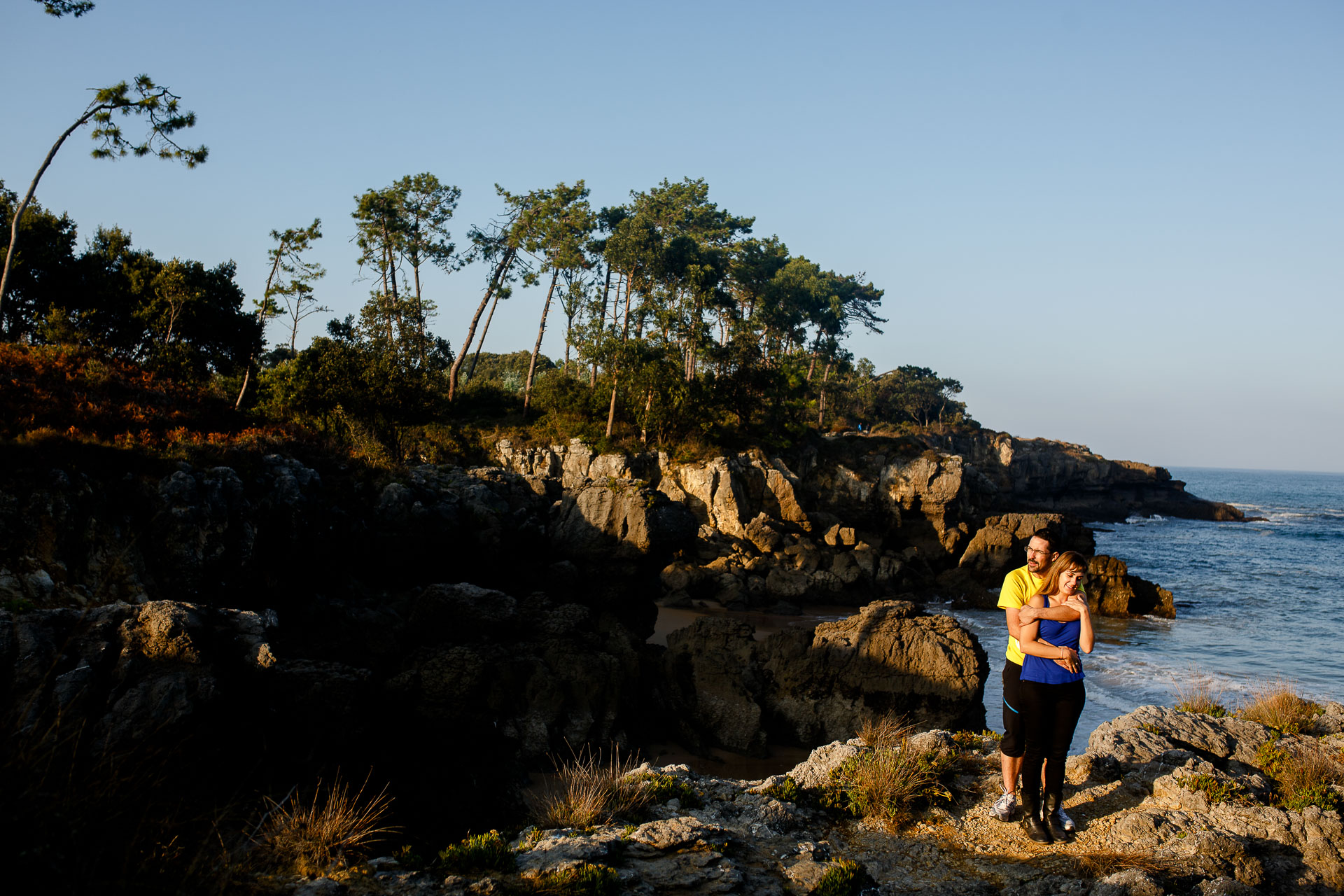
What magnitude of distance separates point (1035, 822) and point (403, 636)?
11505 millimetres

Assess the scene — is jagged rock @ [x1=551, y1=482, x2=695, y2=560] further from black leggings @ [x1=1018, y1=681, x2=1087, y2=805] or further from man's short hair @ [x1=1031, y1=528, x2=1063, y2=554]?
man's short hair @ [x1=1031, y1=528, x2=1063, y2=554]

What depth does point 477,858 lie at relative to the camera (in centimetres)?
525

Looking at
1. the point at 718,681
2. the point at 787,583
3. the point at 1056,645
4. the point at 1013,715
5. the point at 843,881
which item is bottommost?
the point at 787,583

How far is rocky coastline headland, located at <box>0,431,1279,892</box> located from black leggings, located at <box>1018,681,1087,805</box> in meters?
5.65

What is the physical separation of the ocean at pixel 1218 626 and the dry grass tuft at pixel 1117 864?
30.7 feet

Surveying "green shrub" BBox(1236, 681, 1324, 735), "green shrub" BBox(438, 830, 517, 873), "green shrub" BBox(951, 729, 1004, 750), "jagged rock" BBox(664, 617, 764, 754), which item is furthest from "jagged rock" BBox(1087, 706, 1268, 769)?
"jagged rock" BBox(664, 617, 764, 754)

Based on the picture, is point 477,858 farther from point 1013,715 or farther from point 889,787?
point 1013,715

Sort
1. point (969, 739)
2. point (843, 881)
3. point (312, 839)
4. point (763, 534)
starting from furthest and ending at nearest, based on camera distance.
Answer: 1. point (763, 534)
2. point (969, 739)
3. point (843, 881)
4. point (312, 839)

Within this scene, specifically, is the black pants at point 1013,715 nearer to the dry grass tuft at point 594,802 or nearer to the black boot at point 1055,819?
the black boot at point 1055,819

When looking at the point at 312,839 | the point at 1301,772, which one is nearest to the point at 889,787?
the point at 1301,772

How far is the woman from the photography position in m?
5.58

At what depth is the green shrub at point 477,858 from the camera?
17.0 ft

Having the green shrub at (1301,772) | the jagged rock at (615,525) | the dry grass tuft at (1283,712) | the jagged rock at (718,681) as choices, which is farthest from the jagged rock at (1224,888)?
the jagged rock at (615,525)

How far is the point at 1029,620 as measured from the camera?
18.4 ft
